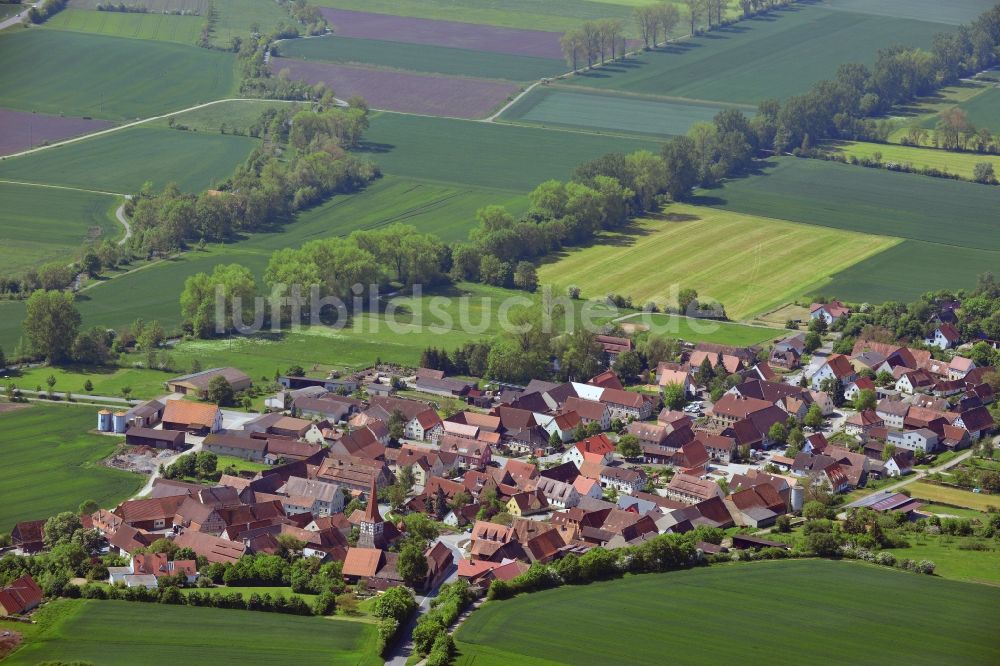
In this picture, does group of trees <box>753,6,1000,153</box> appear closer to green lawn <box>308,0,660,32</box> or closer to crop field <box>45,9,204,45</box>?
green lawn <box>308,0,660,32</box>

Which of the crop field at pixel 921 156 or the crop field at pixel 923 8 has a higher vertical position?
the crop field at pixel 923 8

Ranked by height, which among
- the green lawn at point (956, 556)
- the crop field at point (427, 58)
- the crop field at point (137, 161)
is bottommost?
the green lawn at point (956, 556)

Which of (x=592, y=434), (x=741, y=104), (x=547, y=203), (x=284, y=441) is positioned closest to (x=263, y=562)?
(x=284, y=441)

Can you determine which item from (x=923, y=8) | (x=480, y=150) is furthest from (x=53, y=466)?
(x=923, y=8)

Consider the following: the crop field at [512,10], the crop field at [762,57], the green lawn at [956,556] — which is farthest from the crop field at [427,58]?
the green lawn at [956,556]

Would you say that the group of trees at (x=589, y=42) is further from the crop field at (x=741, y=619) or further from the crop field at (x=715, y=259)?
the crop field at (x=741, y=619)

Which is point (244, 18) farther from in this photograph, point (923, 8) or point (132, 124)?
point (923, 8)
